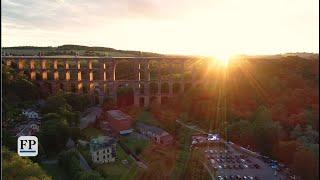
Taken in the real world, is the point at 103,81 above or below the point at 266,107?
above

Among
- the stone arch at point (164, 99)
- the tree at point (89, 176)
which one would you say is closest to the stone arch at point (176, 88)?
the stone arch at point (164, 99)

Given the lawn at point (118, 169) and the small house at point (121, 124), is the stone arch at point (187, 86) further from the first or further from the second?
the lawn at point (118, 169)

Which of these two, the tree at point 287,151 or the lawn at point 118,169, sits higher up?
the tree at point 287,151

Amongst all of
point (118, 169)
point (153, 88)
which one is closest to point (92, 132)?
point (118, 169)

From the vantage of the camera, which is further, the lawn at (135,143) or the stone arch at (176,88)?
the stone arch at (176,88)

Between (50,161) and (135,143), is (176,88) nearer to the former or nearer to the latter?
(135,143)

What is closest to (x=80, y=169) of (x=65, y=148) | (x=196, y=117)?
(x=65, y=148)
